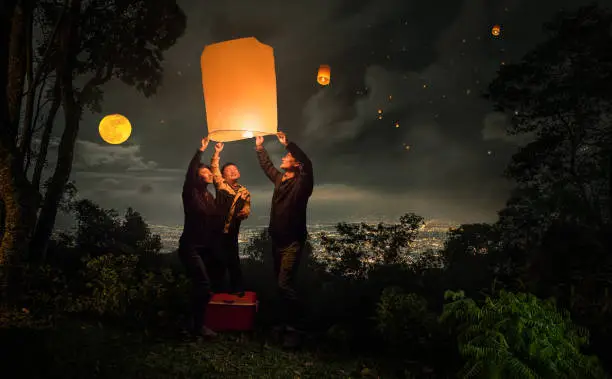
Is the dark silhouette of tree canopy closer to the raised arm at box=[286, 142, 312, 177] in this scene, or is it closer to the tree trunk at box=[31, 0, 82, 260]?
the raised arm at box=[286, 142, 312, 177]

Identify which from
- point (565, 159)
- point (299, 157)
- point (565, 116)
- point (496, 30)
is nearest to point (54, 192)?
point (299, 157)

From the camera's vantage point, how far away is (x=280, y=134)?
6.29 meters

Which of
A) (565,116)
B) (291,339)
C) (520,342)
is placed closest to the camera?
(520,342)

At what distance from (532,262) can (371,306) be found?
3.02 metres

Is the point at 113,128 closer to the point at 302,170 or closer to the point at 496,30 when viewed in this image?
the point at 302,170

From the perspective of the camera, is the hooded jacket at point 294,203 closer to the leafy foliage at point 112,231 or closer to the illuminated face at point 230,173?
the illuminated face at point 230,173

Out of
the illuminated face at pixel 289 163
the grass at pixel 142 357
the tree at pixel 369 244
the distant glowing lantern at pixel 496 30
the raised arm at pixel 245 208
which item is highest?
the distant glowing lantern at pixel 496 30

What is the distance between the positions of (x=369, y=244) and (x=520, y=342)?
6.11 meters

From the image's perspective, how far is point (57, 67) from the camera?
314 inches

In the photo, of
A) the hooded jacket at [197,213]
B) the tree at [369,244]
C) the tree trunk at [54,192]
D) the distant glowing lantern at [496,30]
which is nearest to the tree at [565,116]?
the distant glowing lantern at [496,30]

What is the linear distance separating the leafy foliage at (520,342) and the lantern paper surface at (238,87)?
388cm

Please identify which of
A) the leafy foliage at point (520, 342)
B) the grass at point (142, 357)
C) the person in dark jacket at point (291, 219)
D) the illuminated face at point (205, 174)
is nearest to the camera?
the leafy foliage at point (520, 342)

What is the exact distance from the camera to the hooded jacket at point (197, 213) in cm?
636

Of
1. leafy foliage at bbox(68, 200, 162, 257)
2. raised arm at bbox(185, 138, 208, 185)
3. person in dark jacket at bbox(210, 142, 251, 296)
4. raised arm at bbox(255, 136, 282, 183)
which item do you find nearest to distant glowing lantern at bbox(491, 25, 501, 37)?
raised arm at bbox(255, 136, 282, 183)
